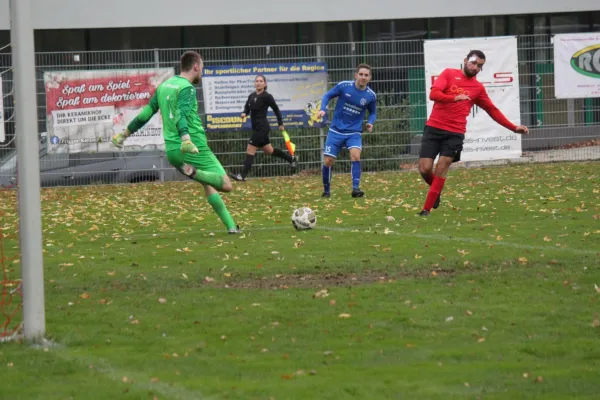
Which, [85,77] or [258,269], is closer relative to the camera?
[258,269]

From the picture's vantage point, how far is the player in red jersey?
13164mm

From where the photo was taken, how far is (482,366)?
5.57 m

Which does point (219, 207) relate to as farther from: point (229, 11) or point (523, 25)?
point (523, 25)

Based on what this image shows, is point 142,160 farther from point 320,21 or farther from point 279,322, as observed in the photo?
point 279,322

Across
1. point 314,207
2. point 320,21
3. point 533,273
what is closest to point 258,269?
point 533,273

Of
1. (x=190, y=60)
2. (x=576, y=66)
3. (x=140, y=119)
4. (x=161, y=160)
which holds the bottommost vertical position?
(x=161, y=160)

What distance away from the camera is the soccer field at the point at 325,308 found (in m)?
5.38

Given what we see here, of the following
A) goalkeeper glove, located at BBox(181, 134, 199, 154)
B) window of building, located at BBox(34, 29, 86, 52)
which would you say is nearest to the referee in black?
goalkeeper glove, located at BBox(181, 134, 199, 154)

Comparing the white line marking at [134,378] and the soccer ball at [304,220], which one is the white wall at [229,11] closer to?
the soccer ball at [304,220]

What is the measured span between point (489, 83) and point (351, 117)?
6403 mm

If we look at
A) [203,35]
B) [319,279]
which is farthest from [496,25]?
[319,279]

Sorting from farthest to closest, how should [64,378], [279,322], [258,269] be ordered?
[258,269], [279,322], [64,378]

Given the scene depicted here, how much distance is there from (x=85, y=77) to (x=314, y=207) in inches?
338

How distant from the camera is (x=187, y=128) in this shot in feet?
37.7
